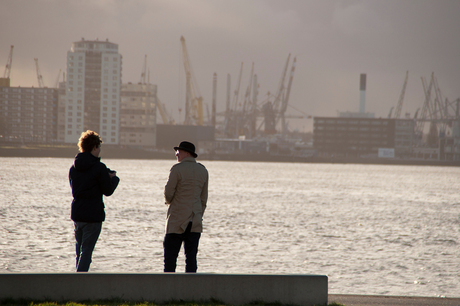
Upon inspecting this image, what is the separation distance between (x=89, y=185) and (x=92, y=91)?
593ft

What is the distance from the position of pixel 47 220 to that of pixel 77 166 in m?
11.6

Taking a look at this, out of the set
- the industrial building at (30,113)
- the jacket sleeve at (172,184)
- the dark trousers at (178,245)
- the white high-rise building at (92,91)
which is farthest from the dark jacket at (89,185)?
the industrial building at (30,113)

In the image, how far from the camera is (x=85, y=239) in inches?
234

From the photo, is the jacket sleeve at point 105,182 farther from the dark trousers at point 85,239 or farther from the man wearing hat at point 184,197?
the man wearing hat at point 184,197

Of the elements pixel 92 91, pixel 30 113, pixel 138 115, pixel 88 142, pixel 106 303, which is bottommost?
pixel 106 303

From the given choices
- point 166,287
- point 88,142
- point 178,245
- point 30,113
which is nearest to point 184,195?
point 178,245

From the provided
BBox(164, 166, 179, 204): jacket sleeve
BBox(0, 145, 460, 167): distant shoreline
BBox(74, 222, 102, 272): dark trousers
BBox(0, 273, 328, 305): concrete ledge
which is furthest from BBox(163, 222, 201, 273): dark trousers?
BBox(0, 145, 460, 167): distant shoreline

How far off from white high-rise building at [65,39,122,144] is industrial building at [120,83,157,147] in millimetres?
5464

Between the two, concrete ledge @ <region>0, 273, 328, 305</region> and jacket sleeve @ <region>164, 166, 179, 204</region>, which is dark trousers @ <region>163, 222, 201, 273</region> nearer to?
jacket sleeve @ <region>164, 166, 179, 204</region>

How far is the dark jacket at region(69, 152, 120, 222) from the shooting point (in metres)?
5.76

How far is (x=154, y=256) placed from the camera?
423 inches

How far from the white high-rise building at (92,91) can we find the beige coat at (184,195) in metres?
174

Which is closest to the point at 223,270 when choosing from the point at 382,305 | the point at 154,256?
the point at 154,256

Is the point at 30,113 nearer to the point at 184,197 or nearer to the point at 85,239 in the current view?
the point at 85,239
